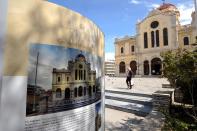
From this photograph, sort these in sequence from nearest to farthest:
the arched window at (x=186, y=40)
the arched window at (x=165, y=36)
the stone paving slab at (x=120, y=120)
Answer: the stone paving slab at (x=120, y=120) < the arched window at (x=186, y=40) < the arched window at (x=165, y=36)

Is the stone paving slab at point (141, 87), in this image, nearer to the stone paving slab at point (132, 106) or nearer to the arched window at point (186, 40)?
the stone paving slab at point (132, 106)

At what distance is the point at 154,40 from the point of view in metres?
33.9

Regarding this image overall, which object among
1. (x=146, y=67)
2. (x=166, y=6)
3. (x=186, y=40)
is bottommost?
(x=146, y=67)

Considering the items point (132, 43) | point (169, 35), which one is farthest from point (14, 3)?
point (132, 43)

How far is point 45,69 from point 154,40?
34002 mm

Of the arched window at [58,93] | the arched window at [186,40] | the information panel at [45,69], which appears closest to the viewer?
the information panel at [45,69]

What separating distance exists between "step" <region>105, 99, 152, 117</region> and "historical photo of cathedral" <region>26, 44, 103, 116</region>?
4.88 metres

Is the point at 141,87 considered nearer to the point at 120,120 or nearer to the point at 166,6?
the point at 120,120

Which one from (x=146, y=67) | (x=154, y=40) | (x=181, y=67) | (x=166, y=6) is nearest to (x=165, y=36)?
(x=154, y=40)

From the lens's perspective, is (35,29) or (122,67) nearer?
(35,29)

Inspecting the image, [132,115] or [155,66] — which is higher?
[155,66]

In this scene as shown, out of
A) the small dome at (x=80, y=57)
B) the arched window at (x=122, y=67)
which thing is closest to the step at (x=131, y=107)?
the small dome at (x=80, y=57)

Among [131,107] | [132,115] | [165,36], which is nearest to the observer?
[132,115]

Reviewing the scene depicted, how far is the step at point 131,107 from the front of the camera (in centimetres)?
694
